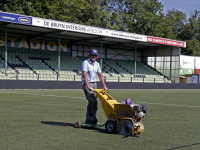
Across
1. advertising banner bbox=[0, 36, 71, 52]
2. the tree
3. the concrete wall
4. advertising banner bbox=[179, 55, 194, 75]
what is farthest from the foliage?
the concrete wall

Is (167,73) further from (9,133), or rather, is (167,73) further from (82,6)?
(9,133)

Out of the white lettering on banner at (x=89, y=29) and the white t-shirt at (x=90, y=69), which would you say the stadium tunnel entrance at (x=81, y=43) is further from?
the white t-shirt at (x=90, y=69)

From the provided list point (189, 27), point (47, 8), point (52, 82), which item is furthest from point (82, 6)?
point (189, 27)

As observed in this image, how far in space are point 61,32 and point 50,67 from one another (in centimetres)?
474

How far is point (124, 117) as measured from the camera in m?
6.83

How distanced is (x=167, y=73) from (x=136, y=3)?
93.9 ft

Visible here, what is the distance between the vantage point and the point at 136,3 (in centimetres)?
7450

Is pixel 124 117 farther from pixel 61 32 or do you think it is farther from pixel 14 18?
pixel 61 32

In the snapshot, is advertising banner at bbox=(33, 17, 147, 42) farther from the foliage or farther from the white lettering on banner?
the foliage

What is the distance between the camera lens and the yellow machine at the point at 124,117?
6.70m

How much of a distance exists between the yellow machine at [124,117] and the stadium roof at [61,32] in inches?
938

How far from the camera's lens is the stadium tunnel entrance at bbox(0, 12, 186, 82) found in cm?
3266

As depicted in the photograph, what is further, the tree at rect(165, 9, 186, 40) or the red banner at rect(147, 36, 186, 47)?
the tree at rect(165, 9, 186, 40)

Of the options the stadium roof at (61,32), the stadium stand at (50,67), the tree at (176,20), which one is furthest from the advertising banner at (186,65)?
the tree at (176,20)
